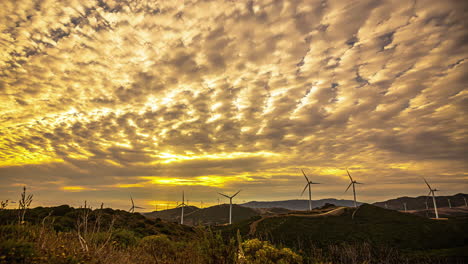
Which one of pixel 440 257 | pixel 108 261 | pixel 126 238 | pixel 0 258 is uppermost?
pixel 0 258

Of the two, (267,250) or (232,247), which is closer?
(232,247)

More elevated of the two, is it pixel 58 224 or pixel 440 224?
pixel 58 224

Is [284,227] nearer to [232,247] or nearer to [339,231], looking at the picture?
[339,231]

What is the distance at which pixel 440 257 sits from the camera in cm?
7156

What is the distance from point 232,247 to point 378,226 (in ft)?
395

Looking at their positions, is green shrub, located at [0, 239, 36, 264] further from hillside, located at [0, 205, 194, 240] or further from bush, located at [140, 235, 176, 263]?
hillside, located at [0, 205, 194, 240]

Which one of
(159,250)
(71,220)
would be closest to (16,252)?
(159,250)

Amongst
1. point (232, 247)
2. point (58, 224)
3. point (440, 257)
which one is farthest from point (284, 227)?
point (232, 247)

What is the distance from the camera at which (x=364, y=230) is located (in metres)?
106

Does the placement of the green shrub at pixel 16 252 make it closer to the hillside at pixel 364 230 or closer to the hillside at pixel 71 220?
the hillside at pixel 71 220

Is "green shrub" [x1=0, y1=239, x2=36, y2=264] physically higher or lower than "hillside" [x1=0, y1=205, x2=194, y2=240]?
higher

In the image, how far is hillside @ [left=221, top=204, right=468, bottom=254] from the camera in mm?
91500

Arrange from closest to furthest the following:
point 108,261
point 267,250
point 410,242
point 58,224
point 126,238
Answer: point 108,261 < point 267,250 < point 126,238 < point 58,224 < point 410,242

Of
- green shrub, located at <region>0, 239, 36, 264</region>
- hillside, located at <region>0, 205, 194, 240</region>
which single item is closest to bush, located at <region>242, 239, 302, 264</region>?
hillside, located at <region>0, 205, 194, 240</region>
